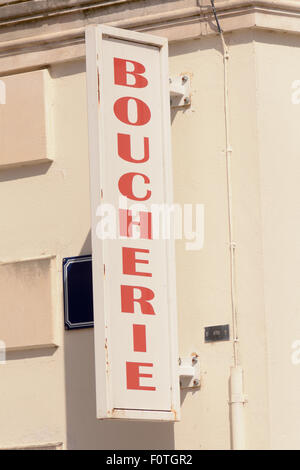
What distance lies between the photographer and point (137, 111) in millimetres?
15055

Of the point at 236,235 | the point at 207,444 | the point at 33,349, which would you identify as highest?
the point at 236,235

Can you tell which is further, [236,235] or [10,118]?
[10,118]

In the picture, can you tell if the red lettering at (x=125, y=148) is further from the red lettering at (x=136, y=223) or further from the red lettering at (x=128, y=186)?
the red lettering at (x=136, y=223)

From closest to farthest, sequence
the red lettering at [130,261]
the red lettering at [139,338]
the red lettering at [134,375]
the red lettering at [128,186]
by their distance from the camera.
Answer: the red lettering at [134,375]
the red lettering at [139,338]
the red lettering at [130,261]
the red lettering at [128,186]

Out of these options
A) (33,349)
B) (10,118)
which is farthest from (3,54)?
(33,349)

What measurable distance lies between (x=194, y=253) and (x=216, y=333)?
84 centimetres

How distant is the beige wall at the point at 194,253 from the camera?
14.9m

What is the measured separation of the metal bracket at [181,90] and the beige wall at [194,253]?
0.07 meters

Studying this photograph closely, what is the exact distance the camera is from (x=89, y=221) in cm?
1581

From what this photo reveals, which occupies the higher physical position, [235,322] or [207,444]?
[235,322]

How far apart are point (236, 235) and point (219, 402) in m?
1.63

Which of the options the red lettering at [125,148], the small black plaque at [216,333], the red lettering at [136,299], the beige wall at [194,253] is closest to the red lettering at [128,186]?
the red lettering at [125,148]

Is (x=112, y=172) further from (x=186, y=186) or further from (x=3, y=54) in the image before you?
(x=3, y=54)

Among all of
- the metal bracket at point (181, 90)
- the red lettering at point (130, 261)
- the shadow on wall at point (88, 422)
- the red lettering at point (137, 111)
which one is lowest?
the shadow on wall at point (88, 422)
